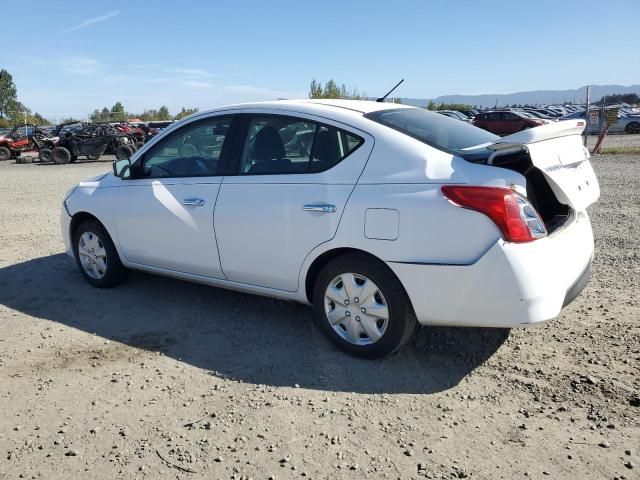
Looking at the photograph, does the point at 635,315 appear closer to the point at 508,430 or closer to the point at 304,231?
the point at 508,430

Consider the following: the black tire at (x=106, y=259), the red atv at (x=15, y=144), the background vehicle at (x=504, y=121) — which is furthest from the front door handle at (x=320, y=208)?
the background vehicle at (x=504, y=121)

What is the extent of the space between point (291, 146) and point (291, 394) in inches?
66.1

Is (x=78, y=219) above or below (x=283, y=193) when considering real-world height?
→ below

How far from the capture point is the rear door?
3.58 metres

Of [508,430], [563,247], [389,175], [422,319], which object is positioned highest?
[389,175]

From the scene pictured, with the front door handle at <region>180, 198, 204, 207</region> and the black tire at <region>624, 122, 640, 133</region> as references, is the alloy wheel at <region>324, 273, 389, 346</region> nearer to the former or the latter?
the front door handle at <region>180, 198, 204, 207</region>

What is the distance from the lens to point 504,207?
10.0ft

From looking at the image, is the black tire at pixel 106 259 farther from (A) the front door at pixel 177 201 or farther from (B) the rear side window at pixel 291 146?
(B) the rear side window at pixel 291 146

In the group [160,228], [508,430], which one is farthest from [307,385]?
[160,228]

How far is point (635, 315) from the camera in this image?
167 inches

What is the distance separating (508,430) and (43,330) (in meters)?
3.43

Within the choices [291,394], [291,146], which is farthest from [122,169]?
[291,394]

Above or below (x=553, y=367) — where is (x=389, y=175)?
above

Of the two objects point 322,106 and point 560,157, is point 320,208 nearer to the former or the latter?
point 322,106
